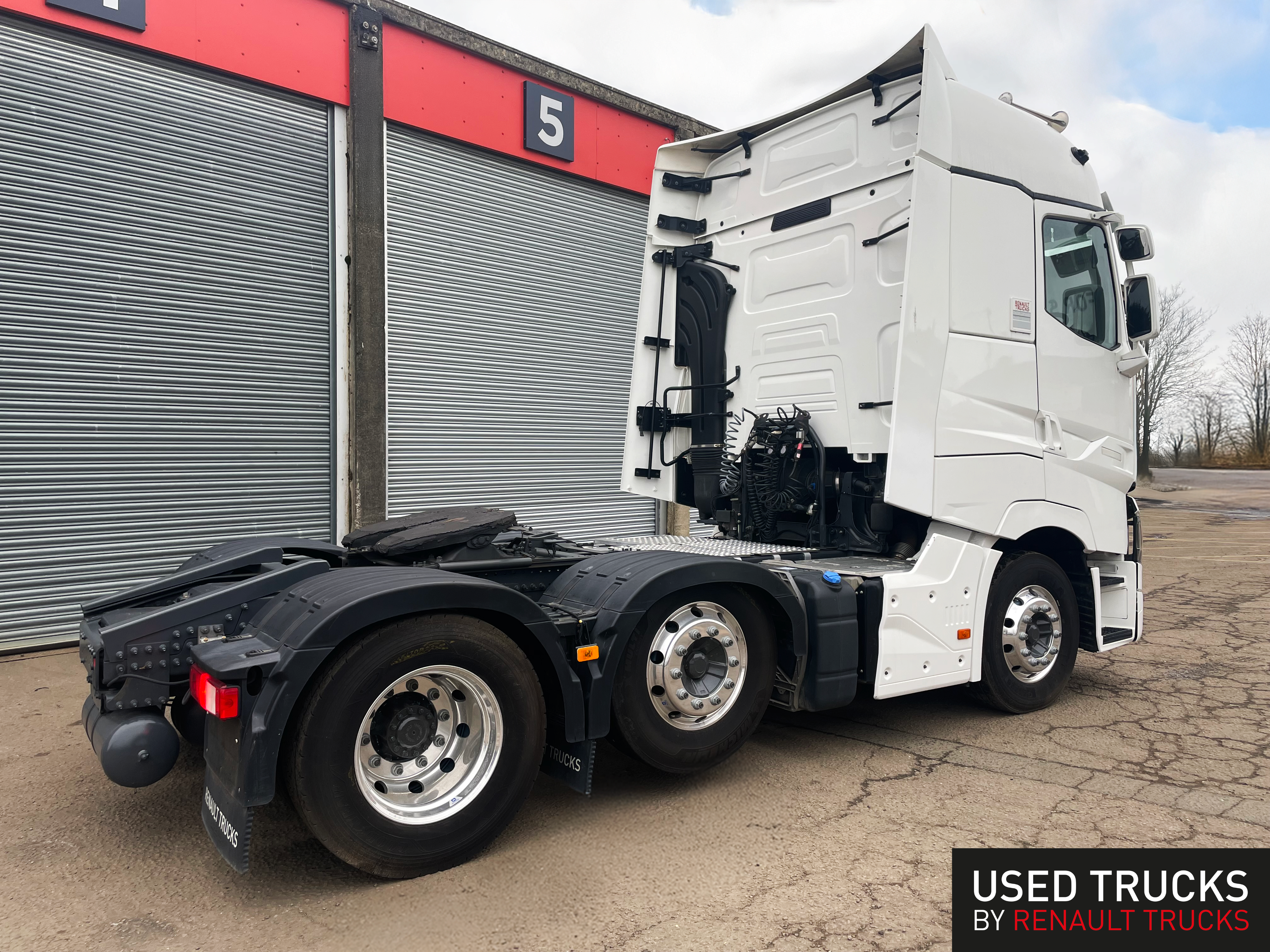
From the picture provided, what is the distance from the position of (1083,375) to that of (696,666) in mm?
3277

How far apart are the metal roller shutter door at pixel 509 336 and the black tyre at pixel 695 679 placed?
5.96 metres

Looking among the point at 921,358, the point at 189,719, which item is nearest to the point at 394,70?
the point at 921,358

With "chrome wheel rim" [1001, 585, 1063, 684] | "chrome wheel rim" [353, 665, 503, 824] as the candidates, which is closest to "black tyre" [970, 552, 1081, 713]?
"chrome wheel rim" [1001, 585, 1063, 684]

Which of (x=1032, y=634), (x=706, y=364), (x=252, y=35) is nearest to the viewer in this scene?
(x=1032, y=634)

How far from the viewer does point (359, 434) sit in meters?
8.89

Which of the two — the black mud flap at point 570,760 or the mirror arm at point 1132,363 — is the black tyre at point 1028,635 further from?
the black mud flap at point 570,760

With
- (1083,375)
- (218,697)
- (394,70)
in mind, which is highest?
(394,70)

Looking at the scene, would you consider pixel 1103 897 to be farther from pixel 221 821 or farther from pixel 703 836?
pixel 221 821

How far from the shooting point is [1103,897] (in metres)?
3.13

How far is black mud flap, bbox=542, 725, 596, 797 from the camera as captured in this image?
362 centimetres

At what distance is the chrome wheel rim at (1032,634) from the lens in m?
5.27

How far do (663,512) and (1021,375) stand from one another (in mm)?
7289

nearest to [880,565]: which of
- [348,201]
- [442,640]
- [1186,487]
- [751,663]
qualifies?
[751,663]

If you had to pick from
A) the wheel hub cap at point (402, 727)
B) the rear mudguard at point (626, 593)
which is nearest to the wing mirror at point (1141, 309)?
the rear mudguard at point (626, 593)
